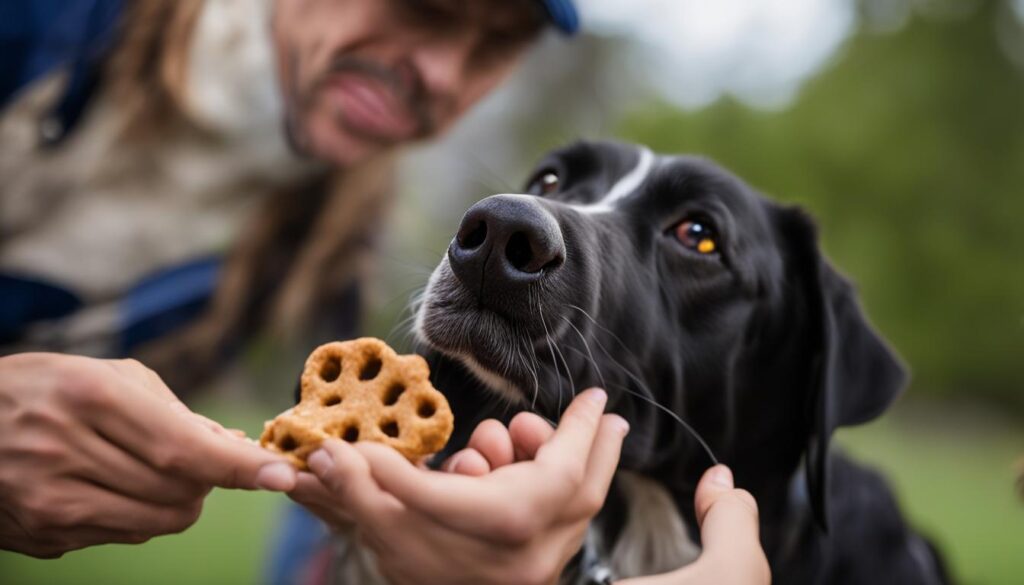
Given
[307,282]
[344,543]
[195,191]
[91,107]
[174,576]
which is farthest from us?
[174,576]

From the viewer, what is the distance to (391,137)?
2924 millimetres

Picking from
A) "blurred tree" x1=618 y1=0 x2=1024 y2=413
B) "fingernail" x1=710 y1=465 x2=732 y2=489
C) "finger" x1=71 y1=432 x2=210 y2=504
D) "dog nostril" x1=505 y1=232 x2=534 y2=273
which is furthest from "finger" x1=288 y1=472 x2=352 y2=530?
"blurred tree" x1=618 y1=0 x2=1024 y2=413

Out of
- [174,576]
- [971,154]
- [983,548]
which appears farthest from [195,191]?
[971,154]

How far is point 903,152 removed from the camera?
37.6 feet

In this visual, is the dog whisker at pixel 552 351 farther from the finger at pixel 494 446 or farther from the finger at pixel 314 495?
the finger at pixel 314 495

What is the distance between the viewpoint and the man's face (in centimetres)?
264

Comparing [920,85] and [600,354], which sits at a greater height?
[600,354]

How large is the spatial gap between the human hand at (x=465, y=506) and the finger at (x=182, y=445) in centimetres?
6

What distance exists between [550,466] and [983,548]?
5227 mm

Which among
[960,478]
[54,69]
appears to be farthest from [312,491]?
[960,478]

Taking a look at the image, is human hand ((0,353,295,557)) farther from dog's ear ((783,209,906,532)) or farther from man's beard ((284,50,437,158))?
man's beard ((284,50,437,158))

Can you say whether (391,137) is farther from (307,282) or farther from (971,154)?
(971,154)

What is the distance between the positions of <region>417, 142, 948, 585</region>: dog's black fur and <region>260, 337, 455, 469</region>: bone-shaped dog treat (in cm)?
22

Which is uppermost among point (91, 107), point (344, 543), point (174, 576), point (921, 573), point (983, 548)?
point (91, 107)
